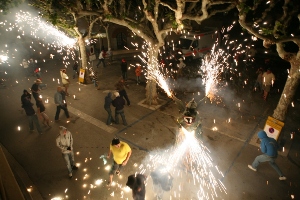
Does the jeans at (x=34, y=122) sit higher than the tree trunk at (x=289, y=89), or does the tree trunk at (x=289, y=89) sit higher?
the tree trunk at (x=289, y=89)

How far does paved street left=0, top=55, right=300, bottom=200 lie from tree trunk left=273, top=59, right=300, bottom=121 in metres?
1.19

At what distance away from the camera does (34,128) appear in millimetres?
9625

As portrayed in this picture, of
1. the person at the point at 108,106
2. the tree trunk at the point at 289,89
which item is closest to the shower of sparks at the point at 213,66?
the tree trunk at the point at 289,89

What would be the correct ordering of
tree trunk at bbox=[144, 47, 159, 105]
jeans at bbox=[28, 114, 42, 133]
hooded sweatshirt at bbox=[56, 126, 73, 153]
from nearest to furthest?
hooded sweatshirt at bbox=[56, 126, 73, 153]
jeans at bbox=[28, 114, 42, 133]
tree trunk at bbox=[144, 47, 159, 105]

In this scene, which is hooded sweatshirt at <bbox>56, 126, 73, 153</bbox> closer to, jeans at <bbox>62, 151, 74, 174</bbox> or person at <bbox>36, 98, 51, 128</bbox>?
jeans at <bbox>62, 151, 74, 174</bbox>

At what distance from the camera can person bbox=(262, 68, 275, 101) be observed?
11.3 m

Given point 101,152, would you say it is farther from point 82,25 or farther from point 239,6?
point 82,25

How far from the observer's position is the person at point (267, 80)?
1134cm

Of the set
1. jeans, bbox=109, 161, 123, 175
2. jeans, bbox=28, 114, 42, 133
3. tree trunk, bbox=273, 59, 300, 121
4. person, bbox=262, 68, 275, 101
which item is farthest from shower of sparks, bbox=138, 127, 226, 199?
person, bbox=262, 68, 275, 101

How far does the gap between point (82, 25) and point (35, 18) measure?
15.1 feet

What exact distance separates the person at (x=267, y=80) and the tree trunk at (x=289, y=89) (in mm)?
3109

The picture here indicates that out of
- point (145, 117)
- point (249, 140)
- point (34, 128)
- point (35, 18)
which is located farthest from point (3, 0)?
point (249, 140)

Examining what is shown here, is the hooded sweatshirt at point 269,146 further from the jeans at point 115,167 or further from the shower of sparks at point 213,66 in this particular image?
the shower of sparks at point 213,66

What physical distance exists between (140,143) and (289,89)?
616 cm
